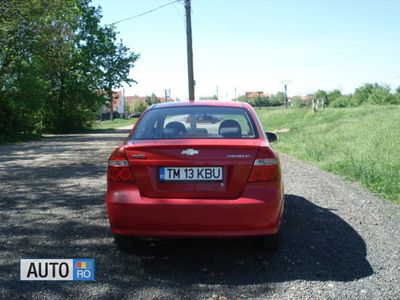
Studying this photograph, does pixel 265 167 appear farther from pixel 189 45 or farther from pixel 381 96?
pixel 381 96

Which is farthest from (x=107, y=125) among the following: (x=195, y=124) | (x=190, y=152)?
(x=190, y=152)

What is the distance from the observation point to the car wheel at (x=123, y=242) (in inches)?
167

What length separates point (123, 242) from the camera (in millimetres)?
4285

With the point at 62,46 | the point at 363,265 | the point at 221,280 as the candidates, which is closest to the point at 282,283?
the point at 221,280

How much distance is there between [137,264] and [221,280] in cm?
81

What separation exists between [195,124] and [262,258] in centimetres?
148

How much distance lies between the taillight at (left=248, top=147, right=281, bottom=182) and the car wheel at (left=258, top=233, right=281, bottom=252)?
67cm

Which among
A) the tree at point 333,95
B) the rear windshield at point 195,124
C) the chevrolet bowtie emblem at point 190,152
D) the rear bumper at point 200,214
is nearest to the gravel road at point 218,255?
the rear bumper at point 200,214

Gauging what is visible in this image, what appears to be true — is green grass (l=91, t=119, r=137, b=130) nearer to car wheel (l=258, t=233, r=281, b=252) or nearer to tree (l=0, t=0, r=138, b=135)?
tree (l=0, t=0, r=138, b=135)

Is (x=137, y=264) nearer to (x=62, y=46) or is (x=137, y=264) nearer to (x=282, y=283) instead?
(x=282, y=283)

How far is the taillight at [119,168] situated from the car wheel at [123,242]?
62 cm

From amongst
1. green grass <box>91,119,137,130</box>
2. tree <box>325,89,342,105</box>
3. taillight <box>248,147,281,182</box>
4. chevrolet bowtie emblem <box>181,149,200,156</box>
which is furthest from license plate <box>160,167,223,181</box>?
tree <box>325,89,342,105</box>

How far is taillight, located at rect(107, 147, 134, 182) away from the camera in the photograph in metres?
3.90

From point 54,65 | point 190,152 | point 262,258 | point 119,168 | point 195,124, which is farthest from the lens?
point 54,65
